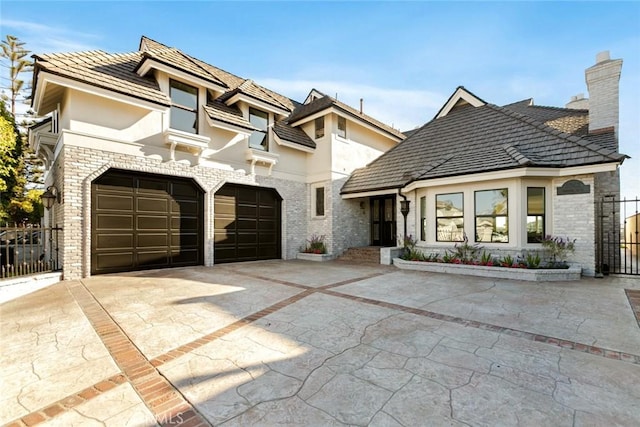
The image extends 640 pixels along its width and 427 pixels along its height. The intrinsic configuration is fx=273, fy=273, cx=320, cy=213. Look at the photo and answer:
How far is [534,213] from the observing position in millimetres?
8930

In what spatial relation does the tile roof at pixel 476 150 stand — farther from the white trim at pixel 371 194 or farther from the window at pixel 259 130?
the window at pixel 259 130

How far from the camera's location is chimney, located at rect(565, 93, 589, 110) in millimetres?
14984

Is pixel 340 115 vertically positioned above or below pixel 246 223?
above

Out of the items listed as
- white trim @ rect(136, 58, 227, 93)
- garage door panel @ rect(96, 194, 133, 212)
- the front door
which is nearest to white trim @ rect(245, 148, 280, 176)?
white trim @ rect(136, 58, 227, 93)

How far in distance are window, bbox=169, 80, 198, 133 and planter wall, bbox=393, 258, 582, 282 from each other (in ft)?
32.0

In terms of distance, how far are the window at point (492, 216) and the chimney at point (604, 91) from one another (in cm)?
472

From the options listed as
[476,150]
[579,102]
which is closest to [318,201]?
[476,150]

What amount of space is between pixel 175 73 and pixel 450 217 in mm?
11147

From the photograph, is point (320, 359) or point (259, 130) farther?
point (259, 130)

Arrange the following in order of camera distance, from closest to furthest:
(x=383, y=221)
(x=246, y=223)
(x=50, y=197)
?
(x=50, y=197)
(x=246, y=223)
(x=383, y=221)

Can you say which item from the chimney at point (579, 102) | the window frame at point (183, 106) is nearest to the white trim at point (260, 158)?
the window frame at point (183, 106)

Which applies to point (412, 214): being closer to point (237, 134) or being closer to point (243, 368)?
point (237, 134)

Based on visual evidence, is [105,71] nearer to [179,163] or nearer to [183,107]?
[183,107]

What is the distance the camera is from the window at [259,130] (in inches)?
480
